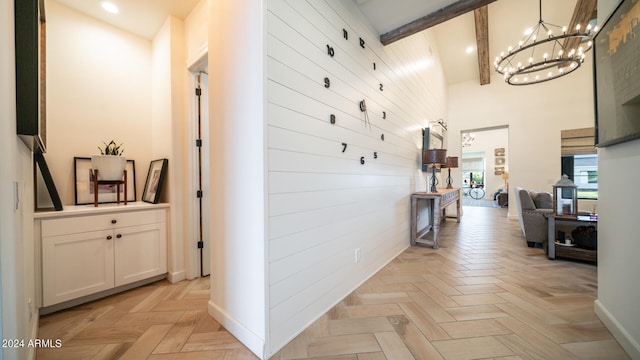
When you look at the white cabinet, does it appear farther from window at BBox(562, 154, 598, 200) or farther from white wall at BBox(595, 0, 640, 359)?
window at BBox(562, 154, 598, 200)

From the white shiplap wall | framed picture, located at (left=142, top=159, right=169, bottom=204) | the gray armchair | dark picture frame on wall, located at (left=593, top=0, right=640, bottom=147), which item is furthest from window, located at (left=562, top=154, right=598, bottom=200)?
framed picture, located at (left=142, top=159, right=169, bottom=204)

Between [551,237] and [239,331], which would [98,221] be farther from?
[551,237]

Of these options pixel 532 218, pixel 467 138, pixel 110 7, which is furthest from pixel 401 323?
pixel 467 138

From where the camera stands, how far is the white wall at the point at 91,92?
2.18 metres

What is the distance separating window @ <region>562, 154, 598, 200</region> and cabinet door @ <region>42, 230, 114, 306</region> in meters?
8.85

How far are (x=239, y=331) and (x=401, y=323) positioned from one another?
114 centimetres

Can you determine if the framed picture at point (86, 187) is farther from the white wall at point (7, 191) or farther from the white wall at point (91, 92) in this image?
the white wall at point (7, 191)

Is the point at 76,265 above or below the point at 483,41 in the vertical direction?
below

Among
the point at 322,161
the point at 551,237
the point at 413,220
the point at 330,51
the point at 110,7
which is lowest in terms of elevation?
the point at 551,237

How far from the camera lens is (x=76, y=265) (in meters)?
1.88

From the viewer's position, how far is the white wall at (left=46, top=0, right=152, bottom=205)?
7.16 ft

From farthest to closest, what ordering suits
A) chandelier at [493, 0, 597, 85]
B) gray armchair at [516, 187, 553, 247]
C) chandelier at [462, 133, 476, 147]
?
1. chandelier at [462, 133, 476, 147]
2. chandelier at [493, 0, 597, 85]
3. gray armchair at [516, 187, 553, 247]

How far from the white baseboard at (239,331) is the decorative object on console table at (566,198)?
3.90 m

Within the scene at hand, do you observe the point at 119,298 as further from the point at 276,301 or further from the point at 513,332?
the point at 513,332
